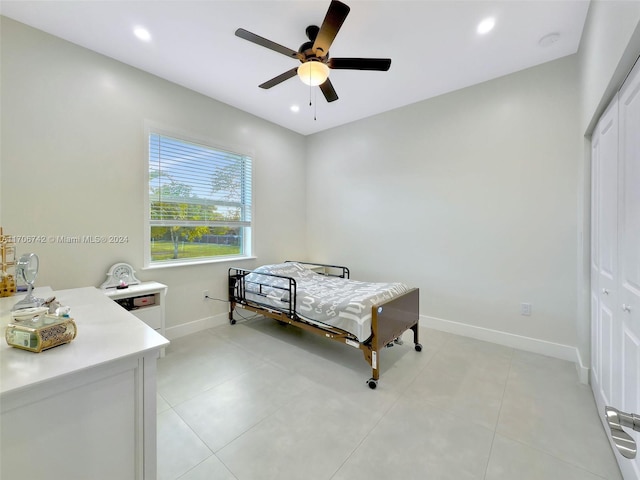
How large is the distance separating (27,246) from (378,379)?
3228 mm

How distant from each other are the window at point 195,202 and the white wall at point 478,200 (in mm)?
1648

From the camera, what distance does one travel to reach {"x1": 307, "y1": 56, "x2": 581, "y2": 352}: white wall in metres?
2.64

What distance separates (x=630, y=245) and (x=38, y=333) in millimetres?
2579

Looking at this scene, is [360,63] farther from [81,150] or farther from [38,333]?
[81,150]

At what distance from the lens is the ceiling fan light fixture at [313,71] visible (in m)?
2.05

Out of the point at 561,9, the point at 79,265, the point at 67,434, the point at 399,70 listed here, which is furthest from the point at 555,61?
the point at 79,265

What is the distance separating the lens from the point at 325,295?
2.75 meters

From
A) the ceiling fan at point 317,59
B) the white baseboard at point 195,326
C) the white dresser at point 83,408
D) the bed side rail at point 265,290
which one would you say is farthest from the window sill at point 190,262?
the ceiling fan at point 317,59

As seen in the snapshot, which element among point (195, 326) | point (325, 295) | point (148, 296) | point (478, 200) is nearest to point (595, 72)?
point (478, 200)

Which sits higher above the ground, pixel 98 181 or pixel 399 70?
pixel 399 70

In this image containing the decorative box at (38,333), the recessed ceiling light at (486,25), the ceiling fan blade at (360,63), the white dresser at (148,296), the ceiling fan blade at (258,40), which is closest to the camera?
the decorative box at (38,333)

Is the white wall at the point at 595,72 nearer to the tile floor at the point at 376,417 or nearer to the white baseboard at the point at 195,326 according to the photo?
the tile floor at the point at 376,417

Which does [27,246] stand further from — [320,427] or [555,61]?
[555,61]

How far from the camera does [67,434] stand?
872 millimetres
